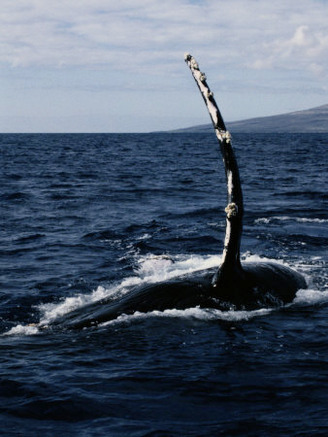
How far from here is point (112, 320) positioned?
908cm

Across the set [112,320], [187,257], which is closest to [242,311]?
[112,320]

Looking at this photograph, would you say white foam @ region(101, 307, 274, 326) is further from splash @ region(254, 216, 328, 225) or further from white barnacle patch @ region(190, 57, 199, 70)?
splash @ region(254, 216, 328, 225)

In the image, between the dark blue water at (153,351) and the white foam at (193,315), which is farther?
the white foam at (193,315)

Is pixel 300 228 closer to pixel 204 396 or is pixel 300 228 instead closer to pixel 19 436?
pixel 204 396

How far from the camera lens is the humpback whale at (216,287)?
897cm

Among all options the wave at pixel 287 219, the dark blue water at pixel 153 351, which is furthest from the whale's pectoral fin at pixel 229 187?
the wave at pixel 287 219

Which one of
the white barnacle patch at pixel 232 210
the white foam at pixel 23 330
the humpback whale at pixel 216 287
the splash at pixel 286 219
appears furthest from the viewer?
the splash at pixel 286 219

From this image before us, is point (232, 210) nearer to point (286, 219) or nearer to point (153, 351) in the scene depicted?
point (153, 351)

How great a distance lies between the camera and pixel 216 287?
368 inches

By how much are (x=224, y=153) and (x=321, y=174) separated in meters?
33.7

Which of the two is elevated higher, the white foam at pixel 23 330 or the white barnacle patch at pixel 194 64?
the white barnacle patch at pixel 194 64

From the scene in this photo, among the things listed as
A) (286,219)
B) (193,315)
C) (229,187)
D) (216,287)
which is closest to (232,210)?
(229,187)

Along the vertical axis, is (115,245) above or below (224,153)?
below

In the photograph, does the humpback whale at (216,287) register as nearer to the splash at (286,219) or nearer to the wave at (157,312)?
the wave at (157,312)
